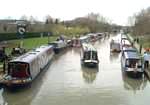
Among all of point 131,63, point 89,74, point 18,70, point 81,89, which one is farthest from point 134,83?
point 18,70

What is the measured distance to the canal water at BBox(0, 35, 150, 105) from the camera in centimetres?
2270

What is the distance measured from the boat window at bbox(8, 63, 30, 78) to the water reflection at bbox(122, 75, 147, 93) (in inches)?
316

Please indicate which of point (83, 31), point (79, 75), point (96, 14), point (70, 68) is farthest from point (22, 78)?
point (96, 14)

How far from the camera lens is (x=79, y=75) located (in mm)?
32531

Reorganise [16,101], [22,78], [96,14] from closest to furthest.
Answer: [16,101], [22,78], [96,14]

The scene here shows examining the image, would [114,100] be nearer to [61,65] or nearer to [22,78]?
→ [22,78]

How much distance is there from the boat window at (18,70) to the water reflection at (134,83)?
8.02m

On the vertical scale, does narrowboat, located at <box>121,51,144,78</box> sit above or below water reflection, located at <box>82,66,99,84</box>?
above

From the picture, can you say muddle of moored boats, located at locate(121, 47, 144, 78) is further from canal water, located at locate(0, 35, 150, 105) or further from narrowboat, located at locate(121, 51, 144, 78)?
canal water, located at locate(0, 35, 150, 105)

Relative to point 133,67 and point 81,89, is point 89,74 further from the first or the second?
point 81,89

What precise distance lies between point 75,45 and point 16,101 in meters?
45.2

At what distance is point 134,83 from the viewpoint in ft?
95.1

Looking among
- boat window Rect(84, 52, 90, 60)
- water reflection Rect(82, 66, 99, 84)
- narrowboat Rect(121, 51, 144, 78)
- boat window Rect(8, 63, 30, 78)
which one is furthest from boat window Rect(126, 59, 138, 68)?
boat window Rect(8, 63, 30, 78)

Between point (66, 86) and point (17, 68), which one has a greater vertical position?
point (17, 68)
